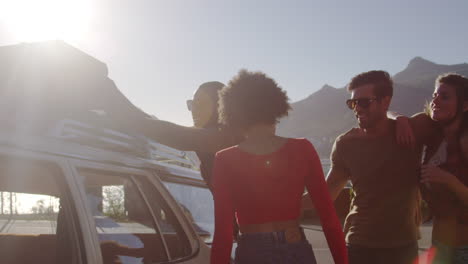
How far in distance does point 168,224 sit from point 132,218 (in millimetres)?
265

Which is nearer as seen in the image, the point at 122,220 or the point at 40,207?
the point at 40,207

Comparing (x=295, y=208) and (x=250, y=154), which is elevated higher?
(x=250, y=154)

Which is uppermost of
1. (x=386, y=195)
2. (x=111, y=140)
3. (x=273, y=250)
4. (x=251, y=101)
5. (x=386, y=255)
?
(x=251, y=101)

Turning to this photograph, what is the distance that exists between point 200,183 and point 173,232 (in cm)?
88

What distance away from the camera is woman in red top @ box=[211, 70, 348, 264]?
206 centimetres

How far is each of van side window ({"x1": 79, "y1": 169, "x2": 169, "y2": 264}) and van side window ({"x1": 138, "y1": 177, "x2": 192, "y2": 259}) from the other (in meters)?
0.06

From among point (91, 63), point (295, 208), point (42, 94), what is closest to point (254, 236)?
point (295, 208)

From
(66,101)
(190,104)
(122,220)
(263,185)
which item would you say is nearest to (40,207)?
(122,220)

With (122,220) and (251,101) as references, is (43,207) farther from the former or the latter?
(251,101)

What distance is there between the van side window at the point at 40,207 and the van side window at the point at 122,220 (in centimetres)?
12

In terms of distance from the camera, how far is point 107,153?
2227mm

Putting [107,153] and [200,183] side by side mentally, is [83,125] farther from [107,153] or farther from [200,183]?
[200,183]

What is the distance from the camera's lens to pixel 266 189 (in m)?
2.08

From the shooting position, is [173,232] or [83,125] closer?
[83,125]
